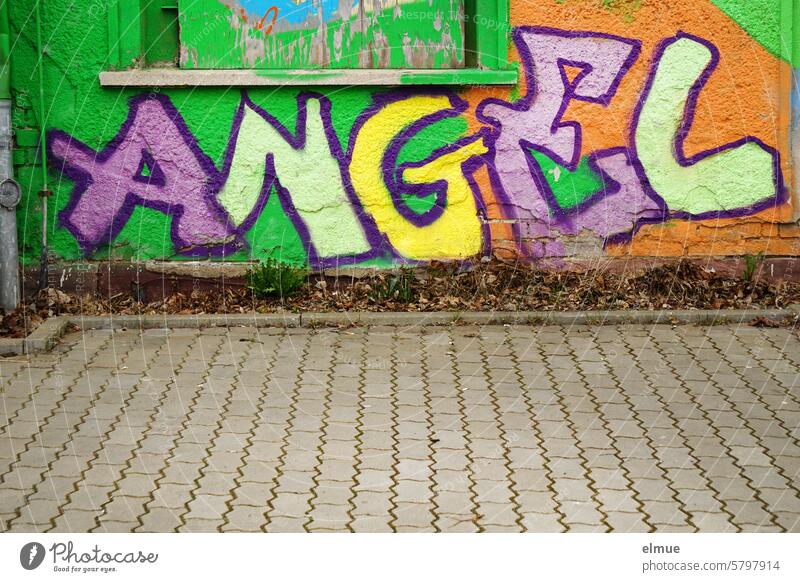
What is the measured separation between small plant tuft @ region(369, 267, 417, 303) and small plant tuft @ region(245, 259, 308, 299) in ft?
1.79

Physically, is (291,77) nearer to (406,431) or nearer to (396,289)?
(396,289)

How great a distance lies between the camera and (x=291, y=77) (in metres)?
8.11

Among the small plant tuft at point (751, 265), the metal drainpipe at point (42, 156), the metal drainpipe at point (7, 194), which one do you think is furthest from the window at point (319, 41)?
the small plant tuft at point (751, 265)

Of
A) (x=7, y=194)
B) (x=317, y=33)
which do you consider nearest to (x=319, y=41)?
(x=317, y=33)

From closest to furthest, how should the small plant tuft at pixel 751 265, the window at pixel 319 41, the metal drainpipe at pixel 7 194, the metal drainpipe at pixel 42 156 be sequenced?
the metal drainpipe at pixel 7 194 < the metal drainpipe at pixel 42 156 < the window at pixel 319 41 < the small plant tuft at pixel 751 265

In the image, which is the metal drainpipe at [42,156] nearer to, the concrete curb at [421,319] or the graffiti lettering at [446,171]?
the graffiti lettering at [446,171]

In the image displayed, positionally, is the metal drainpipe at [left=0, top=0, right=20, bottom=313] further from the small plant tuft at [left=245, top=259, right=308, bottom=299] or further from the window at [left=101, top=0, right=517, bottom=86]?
the small plant tuft at [left=245, top=259, right=308, bottom=299]

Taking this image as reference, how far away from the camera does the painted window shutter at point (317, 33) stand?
8.18 metres

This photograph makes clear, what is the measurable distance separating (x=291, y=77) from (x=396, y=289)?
166 centimetres

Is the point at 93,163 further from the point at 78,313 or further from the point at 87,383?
the point at 87,383

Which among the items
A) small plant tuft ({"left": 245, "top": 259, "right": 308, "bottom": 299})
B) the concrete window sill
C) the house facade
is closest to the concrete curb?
small plant tuft ({"left": 245, "top": 259, "right": 308, "bottom": 299})

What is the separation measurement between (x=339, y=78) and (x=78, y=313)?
2.44 metres

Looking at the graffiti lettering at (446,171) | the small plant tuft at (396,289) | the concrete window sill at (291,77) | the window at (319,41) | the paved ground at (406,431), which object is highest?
the window at (319,41)

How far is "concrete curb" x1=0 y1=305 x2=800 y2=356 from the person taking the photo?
7.86 meters
